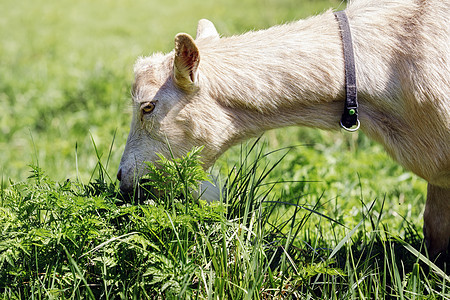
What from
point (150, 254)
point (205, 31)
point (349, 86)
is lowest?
point (150, 254)

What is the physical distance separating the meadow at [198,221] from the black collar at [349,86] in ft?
1.47

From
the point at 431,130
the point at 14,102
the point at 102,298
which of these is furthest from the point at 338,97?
the point at 14,102

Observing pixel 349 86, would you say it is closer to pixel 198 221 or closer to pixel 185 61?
pixel 185 61

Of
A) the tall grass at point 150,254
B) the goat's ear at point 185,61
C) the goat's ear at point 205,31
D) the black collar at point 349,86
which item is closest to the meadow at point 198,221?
the tall grass at point 150,254

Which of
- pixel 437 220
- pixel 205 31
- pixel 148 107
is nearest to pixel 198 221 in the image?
pixel 148 107

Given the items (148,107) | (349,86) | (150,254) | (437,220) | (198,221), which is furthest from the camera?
(437,220)

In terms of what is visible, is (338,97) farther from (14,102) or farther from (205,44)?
(14,102)

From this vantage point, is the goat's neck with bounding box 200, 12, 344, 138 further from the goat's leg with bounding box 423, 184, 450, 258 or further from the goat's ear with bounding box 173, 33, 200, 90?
the goat's leg with bounding box 423, 184, 450, 258

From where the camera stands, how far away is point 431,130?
10.8ft

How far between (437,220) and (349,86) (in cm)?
127

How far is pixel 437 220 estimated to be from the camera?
393 centimetres

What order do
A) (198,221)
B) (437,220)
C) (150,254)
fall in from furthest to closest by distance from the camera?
(437,220) → (198,221) → (150,254)

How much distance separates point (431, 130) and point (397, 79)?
1.19ft

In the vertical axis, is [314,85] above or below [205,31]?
below
